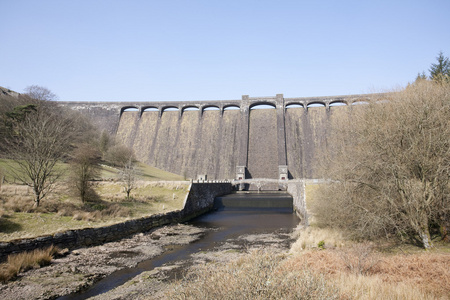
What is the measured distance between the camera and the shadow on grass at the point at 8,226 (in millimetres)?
14070

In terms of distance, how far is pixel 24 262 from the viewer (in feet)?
39.5

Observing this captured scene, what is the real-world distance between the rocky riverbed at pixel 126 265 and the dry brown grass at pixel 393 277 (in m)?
4.27

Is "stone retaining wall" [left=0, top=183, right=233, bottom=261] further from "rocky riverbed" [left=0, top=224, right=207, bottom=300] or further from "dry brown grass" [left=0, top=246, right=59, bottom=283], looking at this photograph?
"rocky riverbed" [left=0, top=224, right=207, bottom=300]

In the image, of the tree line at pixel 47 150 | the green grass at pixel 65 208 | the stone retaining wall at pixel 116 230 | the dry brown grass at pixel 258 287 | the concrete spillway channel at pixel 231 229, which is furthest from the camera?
the tree line at pixel 47 150

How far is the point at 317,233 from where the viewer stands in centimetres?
1681

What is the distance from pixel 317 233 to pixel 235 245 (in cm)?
504

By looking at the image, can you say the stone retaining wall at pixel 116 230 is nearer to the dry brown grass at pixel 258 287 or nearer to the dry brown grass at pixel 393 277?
the dry brown grass at pixel 258 287

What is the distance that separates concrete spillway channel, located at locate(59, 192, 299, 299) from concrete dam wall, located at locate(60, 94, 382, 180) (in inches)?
674

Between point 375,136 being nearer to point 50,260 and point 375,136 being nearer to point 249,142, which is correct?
point 50,260

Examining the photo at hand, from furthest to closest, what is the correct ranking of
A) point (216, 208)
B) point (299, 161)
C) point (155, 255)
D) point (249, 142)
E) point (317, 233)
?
point (249, 142), point (299, 161), point (216, 208), point (317, 233), point (155, 255)

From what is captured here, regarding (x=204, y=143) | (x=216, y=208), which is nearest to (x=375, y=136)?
(x=216, y=208)

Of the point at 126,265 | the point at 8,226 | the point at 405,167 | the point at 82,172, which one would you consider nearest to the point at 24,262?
the point at 8,226

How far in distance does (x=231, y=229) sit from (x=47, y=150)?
15367 millimetres

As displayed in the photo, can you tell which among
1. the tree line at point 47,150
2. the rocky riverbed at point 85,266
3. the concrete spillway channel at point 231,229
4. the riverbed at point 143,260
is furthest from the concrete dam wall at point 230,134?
the rocky riverbed at point 85,266
